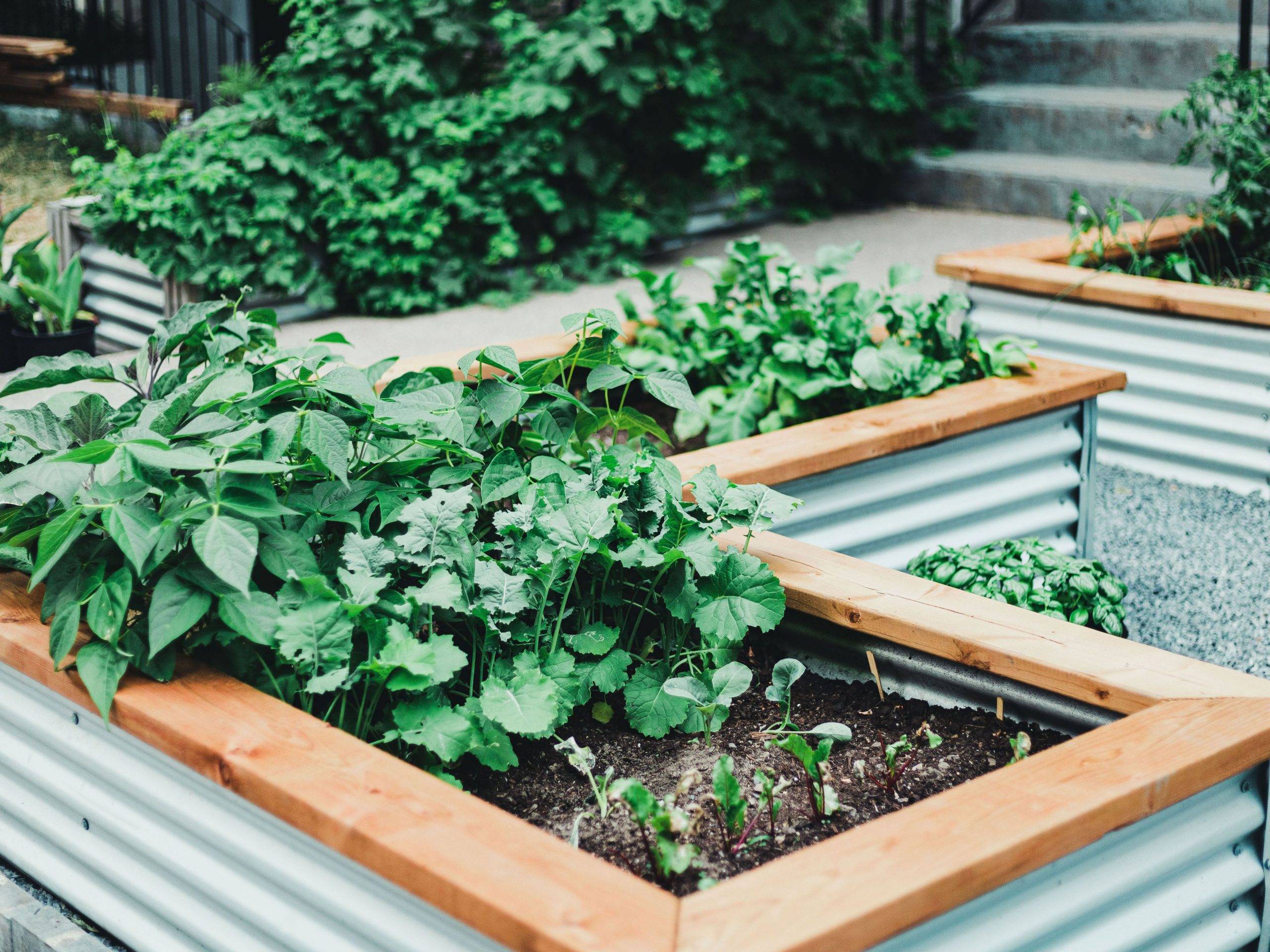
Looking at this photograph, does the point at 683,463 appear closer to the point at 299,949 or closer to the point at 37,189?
the point at 299,949

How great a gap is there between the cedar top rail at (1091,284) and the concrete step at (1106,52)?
114 inches

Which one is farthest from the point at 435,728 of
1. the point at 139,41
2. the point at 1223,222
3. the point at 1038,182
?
the point at 139,41

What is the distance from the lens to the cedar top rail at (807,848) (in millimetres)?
1368

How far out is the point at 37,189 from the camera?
8.23 meters

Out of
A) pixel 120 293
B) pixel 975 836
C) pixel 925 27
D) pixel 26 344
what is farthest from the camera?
pixel 925 27

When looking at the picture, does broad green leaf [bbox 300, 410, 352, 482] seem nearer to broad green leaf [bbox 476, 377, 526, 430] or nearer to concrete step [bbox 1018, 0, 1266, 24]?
broad green leaf [bbox 476, 377, 526, 430]

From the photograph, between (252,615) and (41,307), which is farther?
(41,307)

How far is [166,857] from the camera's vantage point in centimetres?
188

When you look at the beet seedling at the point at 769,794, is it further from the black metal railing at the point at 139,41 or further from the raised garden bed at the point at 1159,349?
the black metal railing at the point at 139,41

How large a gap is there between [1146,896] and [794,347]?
193 centimetres

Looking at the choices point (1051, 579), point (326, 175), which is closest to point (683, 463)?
point (1051, 579)

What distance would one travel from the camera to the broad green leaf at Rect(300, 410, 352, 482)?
197 centimetres

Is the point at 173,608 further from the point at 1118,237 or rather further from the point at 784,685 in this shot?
the point at 1118,237

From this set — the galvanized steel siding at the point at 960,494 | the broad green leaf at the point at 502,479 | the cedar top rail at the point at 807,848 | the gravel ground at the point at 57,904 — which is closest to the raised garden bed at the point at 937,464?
the galvanized steel siding at the point at 960,494
